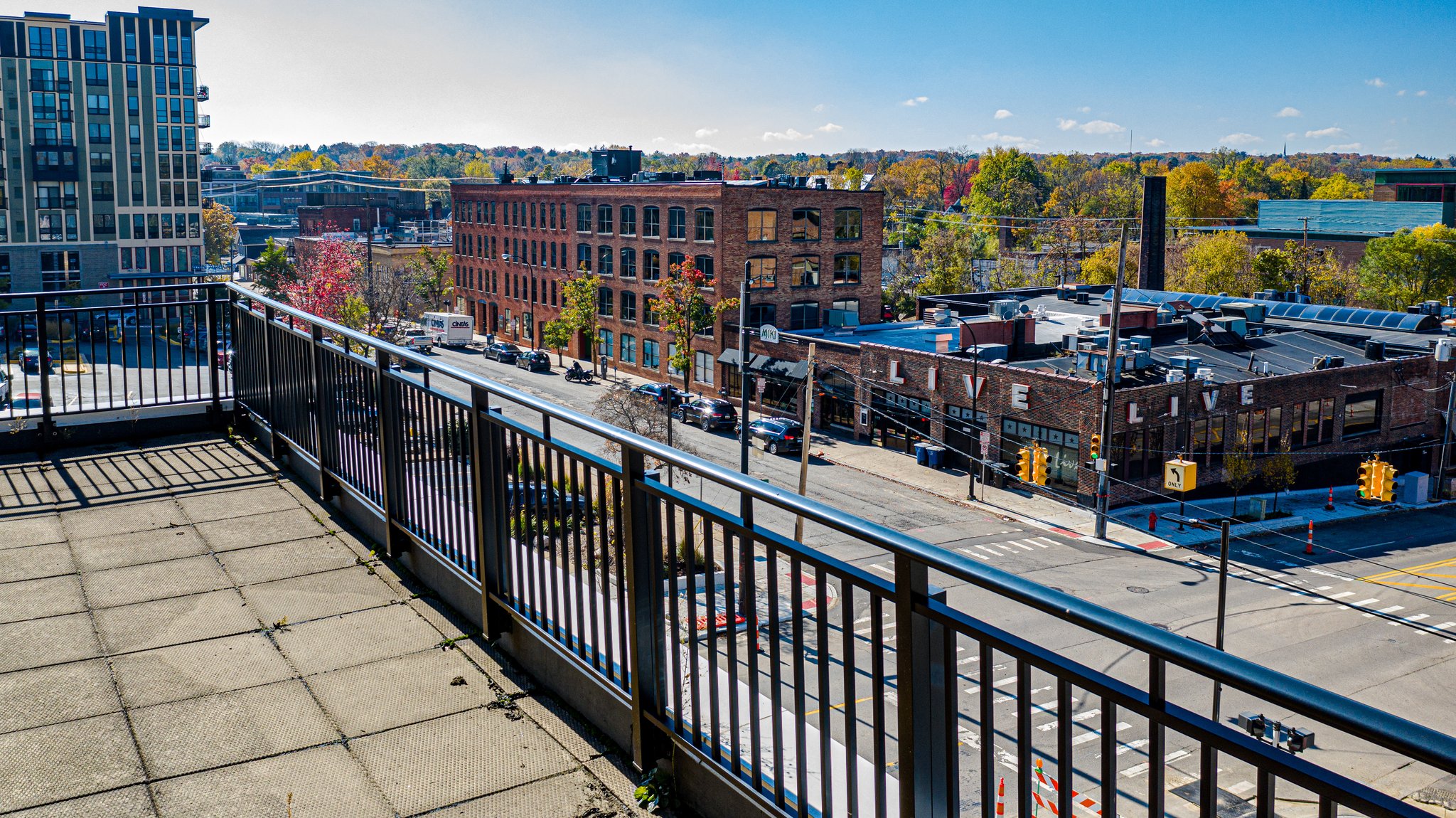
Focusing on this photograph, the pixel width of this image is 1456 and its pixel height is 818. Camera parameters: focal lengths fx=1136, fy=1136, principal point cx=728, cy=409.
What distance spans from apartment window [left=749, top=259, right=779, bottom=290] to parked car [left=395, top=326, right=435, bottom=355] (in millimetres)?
21758

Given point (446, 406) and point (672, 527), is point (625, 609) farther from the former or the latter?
point (446, 406)

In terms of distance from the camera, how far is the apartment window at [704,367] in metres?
64.3

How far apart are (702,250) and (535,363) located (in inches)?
602

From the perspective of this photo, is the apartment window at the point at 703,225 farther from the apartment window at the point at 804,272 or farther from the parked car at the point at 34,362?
the parked car at the point at 34,362

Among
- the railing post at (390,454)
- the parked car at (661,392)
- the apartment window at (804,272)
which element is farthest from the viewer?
the apartment window at (804,272)

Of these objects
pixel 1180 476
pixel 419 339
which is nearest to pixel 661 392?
pixel 419 339

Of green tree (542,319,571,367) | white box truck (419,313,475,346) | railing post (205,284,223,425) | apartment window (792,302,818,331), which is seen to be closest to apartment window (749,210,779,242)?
apartment window (792,302,818,331)

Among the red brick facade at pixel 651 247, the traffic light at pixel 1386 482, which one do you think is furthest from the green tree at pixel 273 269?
the traffic light at pixel 1386 482

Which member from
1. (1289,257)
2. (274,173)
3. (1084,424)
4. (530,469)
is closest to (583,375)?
(1084,424)

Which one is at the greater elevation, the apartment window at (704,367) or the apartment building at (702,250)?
the apartment building at (702,250)

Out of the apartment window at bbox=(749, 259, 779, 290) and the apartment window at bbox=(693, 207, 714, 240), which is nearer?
the apartment window at bbox=(693, 207, 714, 240)

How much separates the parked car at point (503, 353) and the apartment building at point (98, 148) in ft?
78.6

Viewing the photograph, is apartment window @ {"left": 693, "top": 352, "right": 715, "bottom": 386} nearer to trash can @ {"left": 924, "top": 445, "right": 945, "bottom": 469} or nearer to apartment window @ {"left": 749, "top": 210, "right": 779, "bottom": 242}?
apartment window @ {"left": 749, "top": 210, "right": 779, "bottom": 242}

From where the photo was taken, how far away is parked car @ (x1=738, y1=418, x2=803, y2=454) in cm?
5094
